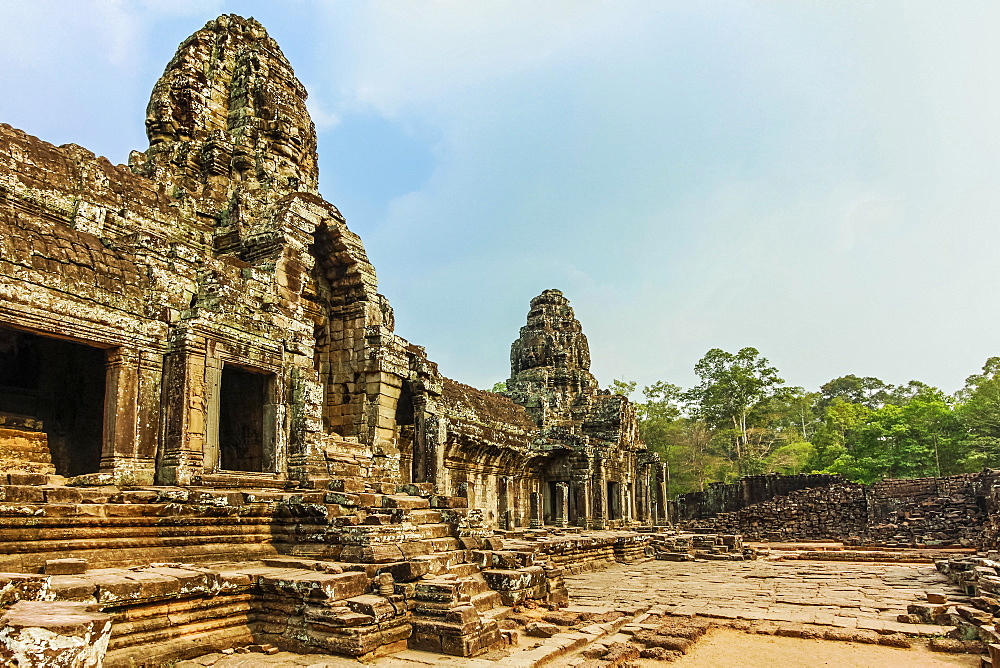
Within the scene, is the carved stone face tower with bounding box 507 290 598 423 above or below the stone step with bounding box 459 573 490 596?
above

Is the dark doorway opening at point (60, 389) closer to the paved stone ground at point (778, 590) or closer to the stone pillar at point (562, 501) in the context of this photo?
the paved stone ground at point (778, 590)

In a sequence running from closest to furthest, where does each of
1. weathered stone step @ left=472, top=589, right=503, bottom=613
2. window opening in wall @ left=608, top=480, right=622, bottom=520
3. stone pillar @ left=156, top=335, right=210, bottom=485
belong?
weathered stone step @ left=472, top=589, right=503, bottom=613, stone pillar @ left=156, top=335, right=210, bottom=485, window opening in wall @ left=608, top=480, right=622, bottom=520

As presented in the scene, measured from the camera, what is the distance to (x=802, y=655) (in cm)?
681

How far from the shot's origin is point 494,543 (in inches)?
348

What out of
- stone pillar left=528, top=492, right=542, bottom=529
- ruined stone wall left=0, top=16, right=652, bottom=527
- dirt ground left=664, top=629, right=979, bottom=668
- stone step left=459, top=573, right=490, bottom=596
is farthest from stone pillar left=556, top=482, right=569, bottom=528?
stone step left=459, top=573, right=490, bottom=596

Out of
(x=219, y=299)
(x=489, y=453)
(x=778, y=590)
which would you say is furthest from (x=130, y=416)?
(x=489, y=453)

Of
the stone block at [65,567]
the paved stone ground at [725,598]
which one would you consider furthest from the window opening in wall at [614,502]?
the stone block at [65,567]

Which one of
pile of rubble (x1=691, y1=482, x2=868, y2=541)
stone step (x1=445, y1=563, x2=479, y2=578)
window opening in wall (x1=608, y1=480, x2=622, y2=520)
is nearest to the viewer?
stone step (x1=445, y1=563, x2=479, y2=578)

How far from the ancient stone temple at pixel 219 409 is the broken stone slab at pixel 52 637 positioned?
55 mm

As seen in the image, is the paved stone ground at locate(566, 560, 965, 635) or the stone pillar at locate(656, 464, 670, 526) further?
the stone pillar at locate(656, 464, 670, 526)

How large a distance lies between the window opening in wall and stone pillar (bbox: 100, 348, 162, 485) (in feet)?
70.4

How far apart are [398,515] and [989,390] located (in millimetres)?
39125

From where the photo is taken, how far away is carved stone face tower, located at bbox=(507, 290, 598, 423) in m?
29.1

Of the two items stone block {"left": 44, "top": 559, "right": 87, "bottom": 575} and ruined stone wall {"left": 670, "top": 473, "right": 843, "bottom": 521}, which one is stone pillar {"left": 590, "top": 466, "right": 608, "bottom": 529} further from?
stone block {"left": 44, "top": 559, "right": 87, "bottom": 575}
